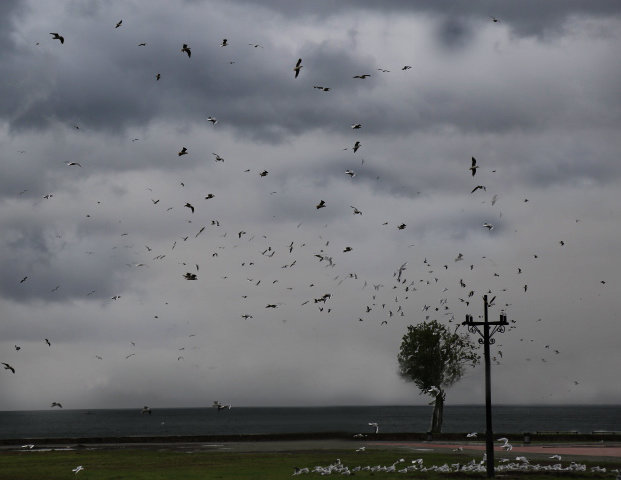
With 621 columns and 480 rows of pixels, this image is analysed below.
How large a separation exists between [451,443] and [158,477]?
34891 mm

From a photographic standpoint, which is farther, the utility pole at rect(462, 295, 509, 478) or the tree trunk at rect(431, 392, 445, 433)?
the tree trunk at rect(431, 392, 445, 433)

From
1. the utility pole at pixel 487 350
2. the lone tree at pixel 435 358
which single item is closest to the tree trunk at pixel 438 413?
the lone tree at pixel 435 358

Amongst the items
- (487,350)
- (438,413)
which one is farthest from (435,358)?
(487,350)

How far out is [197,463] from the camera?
4797 centimetres

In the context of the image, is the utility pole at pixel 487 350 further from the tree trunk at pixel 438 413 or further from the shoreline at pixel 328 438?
the tree trunk at pixel 438 413

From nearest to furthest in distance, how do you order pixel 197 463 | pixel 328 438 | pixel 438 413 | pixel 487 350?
1. pixel 487 350
2. pixel 197 463
3. pixel 328 438
4. pixel 438 413

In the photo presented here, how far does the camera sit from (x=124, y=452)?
197 feet

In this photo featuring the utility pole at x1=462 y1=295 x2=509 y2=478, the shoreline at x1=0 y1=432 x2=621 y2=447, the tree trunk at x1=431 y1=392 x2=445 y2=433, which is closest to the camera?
the utility pole at x1=462 y1=295 x2=509 y2=478

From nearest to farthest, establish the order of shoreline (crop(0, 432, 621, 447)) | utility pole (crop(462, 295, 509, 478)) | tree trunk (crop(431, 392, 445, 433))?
utility pole (crop(462, 295, 509, 478)) → shoreline (crop(0, 432, 621, 447)) → tree trunk (crop(431, 392, 445, 433))

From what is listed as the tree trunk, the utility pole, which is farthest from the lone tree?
the utility pole

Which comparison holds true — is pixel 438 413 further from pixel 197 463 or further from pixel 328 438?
pixel 197 463

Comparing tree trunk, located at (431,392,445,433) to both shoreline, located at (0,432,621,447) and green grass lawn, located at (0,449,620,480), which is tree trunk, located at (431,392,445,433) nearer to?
shoreline, located at (0,432,621,447)

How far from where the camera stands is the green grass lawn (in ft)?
127

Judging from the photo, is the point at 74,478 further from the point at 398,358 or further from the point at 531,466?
the point at 398,358
